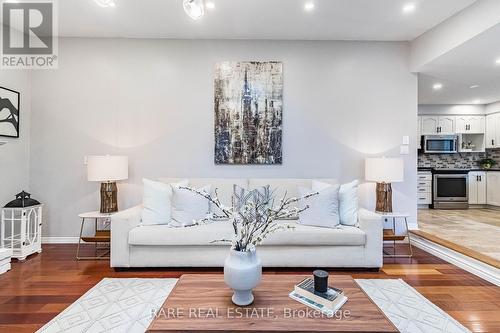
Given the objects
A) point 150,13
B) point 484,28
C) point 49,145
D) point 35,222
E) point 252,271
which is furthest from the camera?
point 49,145

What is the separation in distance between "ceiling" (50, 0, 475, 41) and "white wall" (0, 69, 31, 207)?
84 cm

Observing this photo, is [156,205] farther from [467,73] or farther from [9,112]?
[467,73]

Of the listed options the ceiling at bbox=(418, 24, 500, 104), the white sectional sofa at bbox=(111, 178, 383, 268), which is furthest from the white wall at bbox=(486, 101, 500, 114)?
the white sectional sofa at bbox=(111, 178, 383, 268)

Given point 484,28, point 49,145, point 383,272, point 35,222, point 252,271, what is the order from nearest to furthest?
point 252,271 → point 484,28 → point 383,272 → point 35,222 → point 49,145

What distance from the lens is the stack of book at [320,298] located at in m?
1.38

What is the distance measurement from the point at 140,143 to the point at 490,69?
16.0 feet

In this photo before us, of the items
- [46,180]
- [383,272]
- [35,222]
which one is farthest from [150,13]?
[383,272]

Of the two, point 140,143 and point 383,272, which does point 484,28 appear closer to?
point 383,272

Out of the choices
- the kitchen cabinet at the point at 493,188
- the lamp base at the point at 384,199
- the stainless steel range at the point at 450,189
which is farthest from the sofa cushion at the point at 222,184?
the kitchen cabinet at the point at 493,188

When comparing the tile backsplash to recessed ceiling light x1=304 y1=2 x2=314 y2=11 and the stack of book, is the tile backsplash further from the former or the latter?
the stack of book

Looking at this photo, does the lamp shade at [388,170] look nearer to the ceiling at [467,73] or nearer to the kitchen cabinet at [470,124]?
the ceiling at [467,73]

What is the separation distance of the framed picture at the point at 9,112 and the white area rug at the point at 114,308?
7.49ft

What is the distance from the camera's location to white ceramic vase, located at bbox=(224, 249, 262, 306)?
4.59 feet

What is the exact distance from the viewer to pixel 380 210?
3350 mm
